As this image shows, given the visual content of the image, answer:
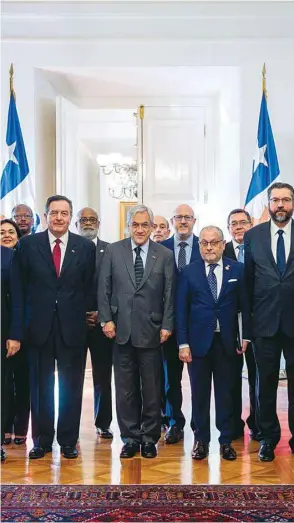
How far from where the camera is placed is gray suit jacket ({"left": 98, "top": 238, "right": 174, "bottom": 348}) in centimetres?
410

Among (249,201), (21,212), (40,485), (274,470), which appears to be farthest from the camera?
(249,201)

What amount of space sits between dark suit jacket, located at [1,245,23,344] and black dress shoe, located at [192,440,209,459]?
4.26 feet

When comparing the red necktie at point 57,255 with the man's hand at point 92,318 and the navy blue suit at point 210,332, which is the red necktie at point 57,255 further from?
the navy blue suit at point 210,332

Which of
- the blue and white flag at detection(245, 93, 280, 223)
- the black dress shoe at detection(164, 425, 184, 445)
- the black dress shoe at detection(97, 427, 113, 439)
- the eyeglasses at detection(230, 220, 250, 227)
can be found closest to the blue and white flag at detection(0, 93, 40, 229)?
the blue and white flag at detection(245, 93, 280, 223)

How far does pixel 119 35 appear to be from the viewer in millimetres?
6992

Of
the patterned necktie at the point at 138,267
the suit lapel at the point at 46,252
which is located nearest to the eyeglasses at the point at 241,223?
the patterned necktie at the point at 138,267

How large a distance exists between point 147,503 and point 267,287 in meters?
1.47

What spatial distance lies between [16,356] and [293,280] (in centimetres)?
192

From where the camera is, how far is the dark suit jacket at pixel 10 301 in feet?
13.4

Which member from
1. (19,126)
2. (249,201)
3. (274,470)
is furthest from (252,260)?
(19,126)

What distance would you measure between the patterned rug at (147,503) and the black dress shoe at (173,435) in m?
0.94

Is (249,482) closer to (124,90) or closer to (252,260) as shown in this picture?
(252,260)

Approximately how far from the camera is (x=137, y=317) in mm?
4094

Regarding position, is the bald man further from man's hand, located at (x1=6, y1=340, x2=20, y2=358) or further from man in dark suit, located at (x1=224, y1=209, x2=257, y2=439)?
man's hand, located at (x1=6, y1=340, x2=20, y2=358)
